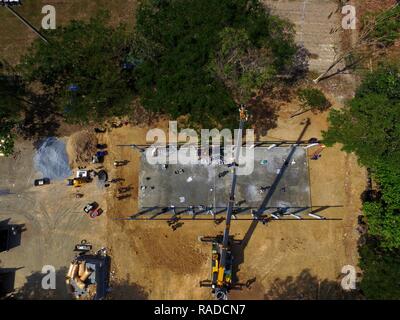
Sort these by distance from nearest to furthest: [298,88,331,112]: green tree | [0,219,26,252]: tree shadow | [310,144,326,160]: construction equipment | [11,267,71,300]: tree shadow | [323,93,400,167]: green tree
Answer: [323,93,400,167]: green tree → [11,267,71,300]: tree shadow → [0,219,26,252]: tree shadow → [298,88,331,112]: green tree → [310,144,326,160]: construction equipment

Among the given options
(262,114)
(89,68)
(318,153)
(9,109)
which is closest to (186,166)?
(262,114)

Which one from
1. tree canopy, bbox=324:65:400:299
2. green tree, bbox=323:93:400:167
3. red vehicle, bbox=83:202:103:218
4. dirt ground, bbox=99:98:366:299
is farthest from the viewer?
red vehicle, bbox=83:202:103:218

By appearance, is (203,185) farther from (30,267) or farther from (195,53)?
(30,267)

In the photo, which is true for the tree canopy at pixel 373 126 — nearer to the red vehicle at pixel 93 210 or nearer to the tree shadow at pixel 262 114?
the tree shadow at pixel 262 114

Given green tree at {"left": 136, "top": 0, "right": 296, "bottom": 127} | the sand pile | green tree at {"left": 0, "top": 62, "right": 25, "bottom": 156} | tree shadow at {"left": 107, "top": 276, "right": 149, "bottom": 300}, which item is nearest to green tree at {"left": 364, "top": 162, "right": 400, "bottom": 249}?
green tree at {"left": 136, "top": 0, "right": 296, "bottom": 127}

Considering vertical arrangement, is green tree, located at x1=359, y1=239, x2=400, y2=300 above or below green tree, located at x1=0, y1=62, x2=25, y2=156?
below

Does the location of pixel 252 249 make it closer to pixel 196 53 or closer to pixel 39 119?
pixel 196 53

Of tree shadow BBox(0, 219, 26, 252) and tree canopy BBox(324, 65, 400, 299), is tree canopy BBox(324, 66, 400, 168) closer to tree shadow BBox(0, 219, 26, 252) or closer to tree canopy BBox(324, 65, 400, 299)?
tree canopy BBox(324, 65, 400, 299)
